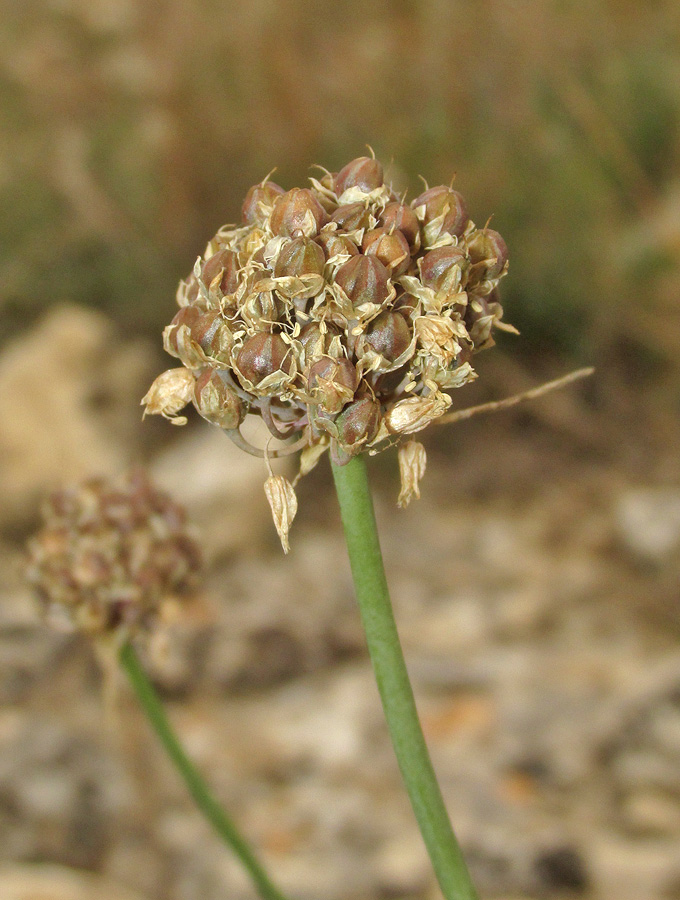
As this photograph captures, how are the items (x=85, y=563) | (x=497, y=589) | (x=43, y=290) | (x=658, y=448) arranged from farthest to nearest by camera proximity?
(x=43, y=290) → (x=658, y=448) → (x=497, y=589) → (x=85, y=563)

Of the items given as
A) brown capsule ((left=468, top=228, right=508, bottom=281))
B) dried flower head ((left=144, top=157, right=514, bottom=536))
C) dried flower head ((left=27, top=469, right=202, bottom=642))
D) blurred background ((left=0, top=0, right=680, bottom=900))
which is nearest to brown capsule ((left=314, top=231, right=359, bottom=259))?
dried flower head ((left=144, top=157, right=514, bottom=536))

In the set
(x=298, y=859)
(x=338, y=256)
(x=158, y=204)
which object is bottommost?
(x=298, y=859)

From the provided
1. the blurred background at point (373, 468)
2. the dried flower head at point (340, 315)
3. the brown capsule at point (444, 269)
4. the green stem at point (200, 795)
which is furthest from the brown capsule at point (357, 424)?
the blurred background at point (373, 468)

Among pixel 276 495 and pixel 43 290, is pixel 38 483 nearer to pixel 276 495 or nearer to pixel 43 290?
pixel 43 290

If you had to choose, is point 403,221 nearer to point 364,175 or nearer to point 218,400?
point 364,175

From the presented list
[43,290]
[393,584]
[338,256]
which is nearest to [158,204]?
[43,290]

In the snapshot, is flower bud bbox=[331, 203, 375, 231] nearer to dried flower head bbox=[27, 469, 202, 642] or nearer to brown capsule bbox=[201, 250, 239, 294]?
brown capsule bbox=[201, 250, 239, 294]

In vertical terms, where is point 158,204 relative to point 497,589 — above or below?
above
